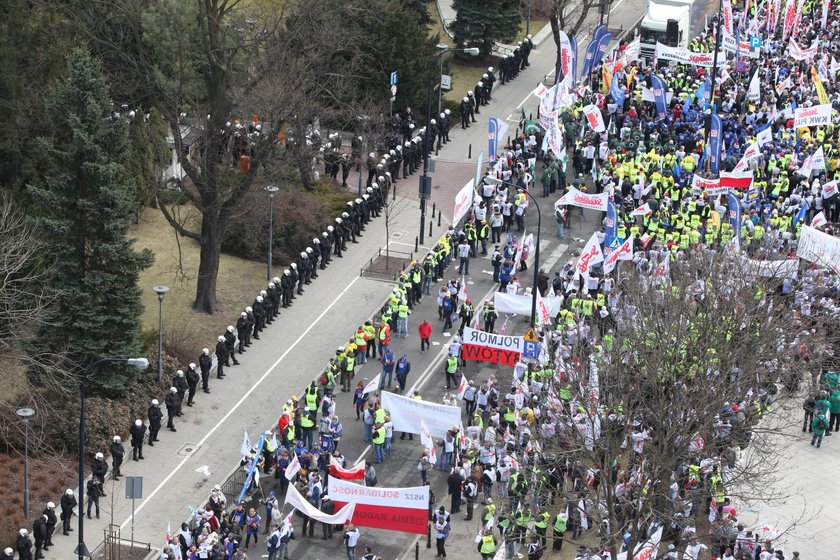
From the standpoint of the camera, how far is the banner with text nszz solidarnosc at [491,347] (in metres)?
51.0

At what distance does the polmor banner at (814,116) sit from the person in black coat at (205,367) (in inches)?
928

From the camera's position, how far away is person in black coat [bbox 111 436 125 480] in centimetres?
4788

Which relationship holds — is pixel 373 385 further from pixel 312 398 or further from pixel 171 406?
pixel 171 406

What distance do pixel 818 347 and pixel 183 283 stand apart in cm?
2055

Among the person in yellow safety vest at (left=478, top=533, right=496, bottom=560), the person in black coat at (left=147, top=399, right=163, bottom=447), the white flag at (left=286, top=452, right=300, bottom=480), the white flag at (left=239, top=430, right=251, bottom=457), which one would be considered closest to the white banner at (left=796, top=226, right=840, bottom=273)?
the person in yellow safety vest at (left=478, top=533, right=496, bottom=560)

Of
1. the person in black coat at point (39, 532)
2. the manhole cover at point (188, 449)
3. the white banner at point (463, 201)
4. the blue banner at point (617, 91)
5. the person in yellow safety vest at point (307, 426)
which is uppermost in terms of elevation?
the blue banner at point (617, 91)

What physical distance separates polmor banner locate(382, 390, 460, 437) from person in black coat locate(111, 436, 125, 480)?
6.84 meters

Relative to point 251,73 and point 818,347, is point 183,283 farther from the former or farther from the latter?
point 818,347

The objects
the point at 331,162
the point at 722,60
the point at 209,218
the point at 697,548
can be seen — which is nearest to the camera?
the point at 697,548

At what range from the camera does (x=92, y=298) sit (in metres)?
50.7

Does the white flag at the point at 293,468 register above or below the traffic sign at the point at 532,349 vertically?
below

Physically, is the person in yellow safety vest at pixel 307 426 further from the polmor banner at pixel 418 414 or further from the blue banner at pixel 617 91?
the blue banner at pixel 617 91

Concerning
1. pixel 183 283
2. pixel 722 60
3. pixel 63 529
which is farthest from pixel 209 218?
pixel 722 60

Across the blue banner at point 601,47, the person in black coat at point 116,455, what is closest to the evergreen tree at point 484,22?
the blue banner at point 601,47
